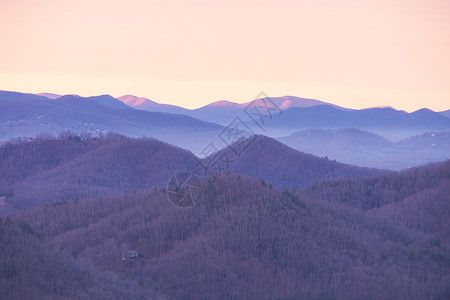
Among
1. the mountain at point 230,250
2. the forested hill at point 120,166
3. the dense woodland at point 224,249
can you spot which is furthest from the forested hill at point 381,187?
the forested hill at point 120,166

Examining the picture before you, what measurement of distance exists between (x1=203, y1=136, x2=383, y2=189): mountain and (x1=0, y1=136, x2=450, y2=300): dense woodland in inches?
1304

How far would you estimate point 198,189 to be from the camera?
24719 millimetres

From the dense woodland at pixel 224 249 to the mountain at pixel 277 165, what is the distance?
1304 inches

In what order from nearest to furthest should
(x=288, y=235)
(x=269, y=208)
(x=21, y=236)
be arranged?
(x=21, y=236)
(x=288, y=235)
(x=269, y=208)

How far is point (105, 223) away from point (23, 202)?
82.1ft

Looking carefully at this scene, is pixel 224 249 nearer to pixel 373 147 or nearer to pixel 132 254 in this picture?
pixel 132 254

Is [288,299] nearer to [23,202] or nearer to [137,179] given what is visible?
[23,202]

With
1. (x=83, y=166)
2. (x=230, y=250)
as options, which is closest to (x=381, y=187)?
(x=230, y=250)

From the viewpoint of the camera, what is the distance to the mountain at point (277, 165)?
63781mm

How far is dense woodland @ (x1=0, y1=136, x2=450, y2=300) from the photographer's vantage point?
16.6 m

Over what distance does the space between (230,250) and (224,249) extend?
9.1 inches

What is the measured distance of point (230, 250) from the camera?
68.0 ft

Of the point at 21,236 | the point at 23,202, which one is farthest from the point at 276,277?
the point at 23,202

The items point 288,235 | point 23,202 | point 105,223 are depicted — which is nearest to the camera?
point 288,235
